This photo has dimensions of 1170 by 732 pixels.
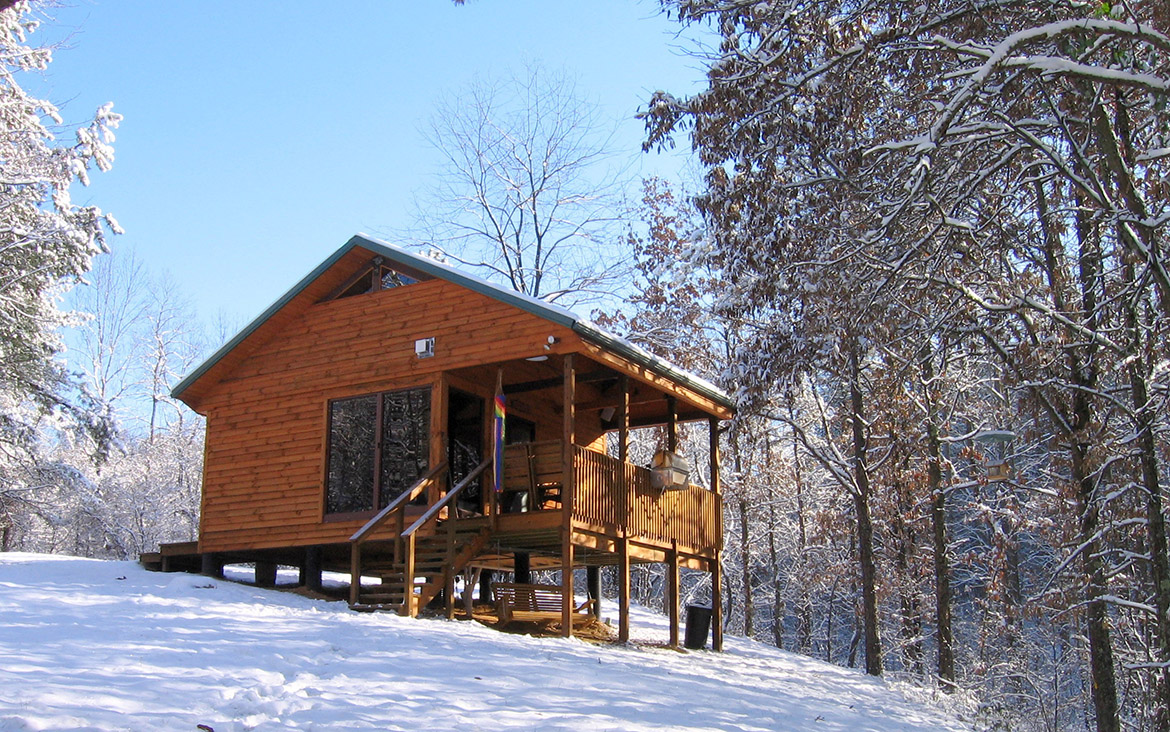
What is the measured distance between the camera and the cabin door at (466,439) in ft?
53.1

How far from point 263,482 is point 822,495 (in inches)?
774

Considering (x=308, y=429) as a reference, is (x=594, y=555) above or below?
below

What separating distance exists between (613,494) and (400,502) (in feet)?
9.82

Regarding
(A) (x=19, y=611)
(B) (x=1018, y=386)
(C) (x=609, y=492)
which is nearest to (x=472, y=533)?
(C) (x=609, y=492)

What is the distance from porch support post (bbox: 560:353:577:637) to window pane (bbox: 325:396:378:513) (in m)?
3.23

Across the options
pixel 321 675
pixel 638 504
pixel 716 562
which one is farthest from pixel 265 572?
pixel 321 675

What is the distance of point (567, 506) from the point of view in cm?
1401

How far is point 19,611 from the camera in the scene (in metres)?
11.0

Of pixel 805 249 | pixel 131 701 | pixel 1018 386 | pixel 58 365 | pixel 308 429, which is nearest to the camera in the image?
pixel 131 701

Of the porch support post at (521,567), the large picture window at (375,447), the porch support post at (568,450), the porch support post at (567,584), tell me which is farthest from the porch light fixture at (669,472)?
the large picture window at (375,447)

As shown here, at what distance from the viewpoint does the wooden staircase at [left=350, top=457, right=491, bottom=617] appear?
13531 millimetres

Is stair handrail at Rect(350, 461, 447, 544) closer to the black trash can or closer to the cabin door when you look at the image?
the cabin door

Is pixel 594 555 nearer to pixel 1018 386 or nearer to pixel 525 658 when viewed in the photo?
pixel 525 658

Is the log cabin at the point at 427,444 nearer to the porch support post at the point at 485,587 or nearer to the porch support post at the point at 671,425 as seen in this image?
the porch support post at the point at 671,425
